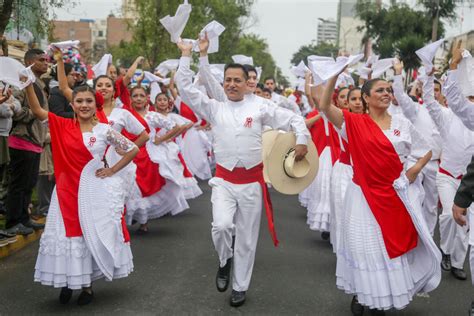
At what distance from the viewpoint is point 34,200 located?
Result: 9.38 metres

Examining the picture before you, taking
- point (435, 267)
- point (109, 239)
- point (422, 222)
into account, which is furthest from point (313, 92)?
point (109, 239)

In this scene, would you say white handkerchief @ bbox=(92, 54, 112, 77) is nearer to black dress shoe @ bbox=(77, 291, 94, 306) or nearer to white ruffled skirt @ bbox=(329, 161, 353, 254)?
white ruffled skirt @ bbox=(329, 161, 353, 254)

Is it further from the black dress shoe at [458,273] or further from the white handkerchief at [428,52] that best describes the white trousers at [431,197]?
the white handkerchief at [428,52]

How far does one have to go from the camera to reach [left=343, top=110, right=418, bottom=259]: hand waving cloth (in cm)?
503

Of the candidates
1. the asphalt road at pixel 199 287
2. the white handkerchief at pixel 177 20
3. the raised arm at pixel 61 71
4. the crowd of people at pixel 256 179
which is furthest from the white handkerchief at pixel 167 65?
the white handkerchief at pixel 177 20

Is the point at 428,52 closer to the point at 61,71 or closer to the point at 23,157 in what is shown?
the point at 61,71

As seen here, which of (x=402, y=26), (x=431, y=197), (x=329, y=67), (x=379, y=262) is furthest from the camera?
(x=402, y=26)

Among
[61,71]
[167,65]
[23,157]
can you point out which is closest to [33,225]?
[23,157]

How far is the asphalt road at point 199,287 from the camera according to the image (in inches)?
209

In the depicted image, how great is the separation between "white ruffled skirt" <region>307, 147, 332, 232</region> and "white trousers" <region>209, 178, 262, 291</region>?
250cm

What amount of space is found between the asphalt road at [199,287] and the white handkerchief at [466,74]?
75.1 inches

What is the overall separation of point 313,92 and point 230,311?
6.64ft

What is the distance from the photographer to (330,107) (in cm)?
506

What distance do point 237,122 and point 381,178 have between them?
4.43 feet
